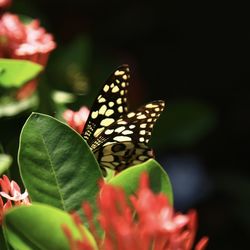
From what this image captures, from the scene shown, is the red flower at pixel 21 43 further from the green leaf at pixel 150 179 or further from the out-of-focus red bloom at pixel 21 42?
the green leaf at pixel 150 179

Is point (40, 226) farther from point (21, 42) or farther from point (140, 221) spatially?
point (21, 42)

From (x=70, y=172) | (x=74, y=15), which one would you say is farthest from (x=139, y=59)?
(x=70, y=172)

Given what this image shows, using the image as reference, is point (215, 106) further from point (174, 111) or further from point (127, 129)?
point (127, 129)

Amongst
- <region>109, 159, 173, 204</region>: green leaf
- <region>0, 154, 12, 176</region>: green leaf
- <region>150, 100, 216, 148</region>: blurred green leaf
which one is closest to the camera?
<region>109, 159, 173, 204</region>: green leaf

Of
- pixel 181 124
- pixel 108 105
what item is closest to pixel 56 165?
pixel 108 105

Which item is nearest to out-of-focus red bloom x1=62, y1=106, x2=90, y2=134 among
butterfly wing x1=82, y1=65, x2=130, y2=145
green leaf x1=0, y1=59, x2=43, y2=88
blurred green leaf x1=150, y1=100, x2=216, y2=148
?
butterfly wing x1=82, y1=65, x2=130, y2=145

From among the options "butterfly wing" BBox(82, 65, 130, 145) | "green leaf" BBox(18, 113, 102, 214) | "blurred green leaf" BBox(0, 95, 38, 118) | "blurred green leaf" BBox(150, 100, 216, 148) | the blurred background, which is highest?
"green leaf" BBox(18, 113, 102, 214)

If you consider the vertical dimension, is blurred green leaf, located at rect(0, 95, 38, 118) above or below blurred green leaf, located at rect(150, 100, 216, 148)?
above

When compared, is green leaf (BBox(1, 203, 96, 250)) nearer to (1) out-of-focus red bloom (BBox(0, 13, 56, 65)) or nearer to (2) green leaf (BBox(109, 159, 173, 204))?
(2) green leaf (BBox(109, 159, 173, 204))
